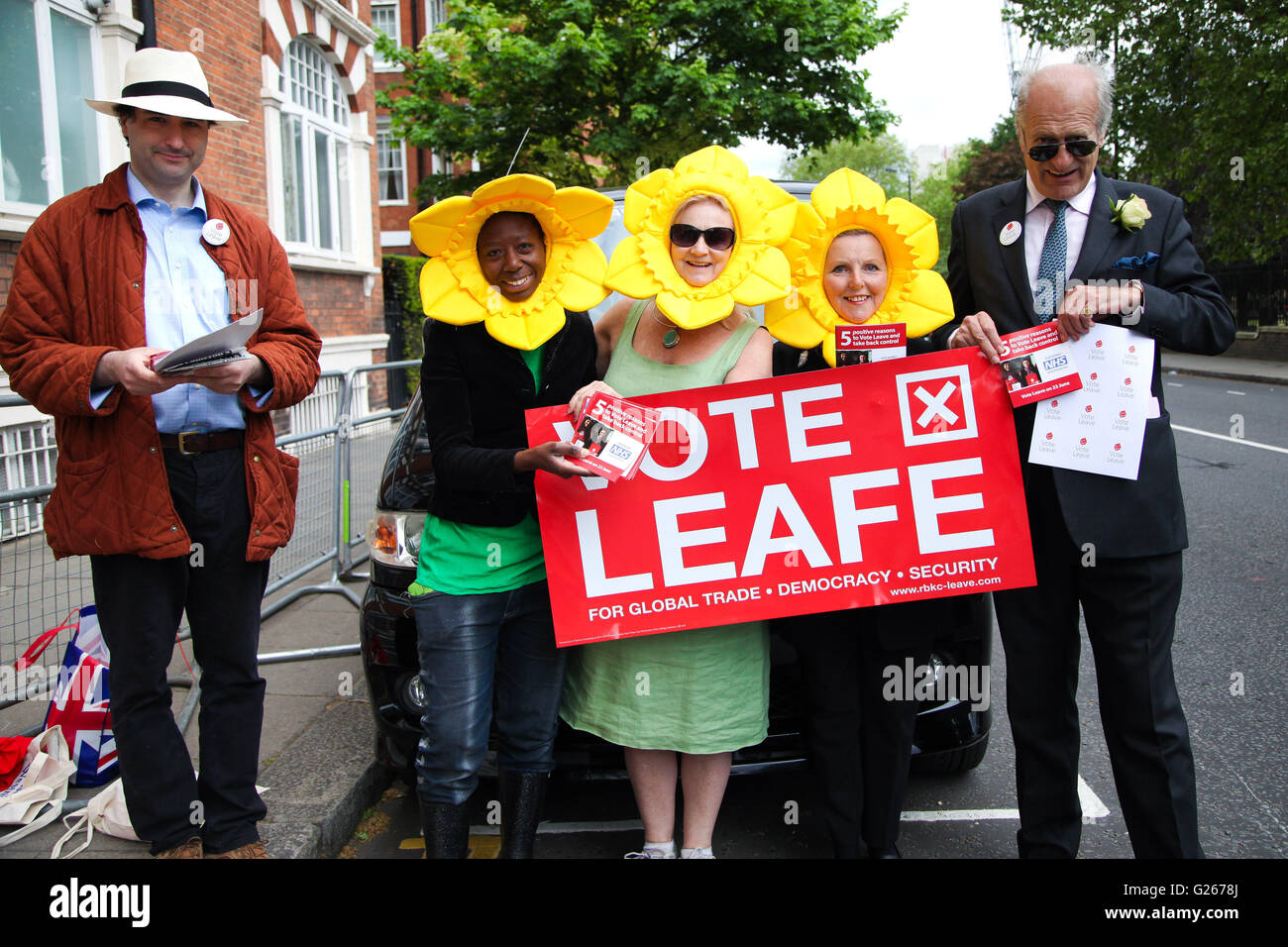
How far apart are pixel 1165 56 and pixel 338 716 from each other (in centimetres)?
2181

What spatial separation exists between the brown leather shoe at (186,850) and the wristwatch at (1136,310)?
2.92 metres

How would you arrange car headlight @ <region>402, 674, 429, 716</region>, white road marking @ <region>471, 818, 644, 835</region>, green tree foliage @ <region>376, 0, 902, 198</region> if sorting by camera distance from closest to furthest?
car headlight @ <region>402, 674, 429, 716</region>
white road marking @ <region>471, 818, 644, 835</region>
green tree foliage @ <region>376, 0, 902, 198</region>

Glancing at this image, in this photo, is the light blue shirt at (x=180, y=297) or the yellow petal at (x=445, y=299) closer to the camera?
the yellow petal at (x=445, y=299)

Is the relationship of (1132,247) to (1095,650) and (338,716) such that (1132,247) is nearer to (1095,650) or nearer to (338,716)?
(1095,650)

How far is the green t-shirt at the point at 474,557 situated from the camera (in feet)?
8.39

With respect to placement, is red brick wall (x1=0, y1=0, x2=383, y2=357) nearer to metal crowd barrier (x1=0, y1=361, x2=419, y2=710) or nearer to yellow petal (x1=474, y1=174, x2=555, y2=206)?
metal crowd barrier (x1=0, y1=361, x2=419, y2=710)

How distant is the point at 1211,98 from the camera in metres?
18.2

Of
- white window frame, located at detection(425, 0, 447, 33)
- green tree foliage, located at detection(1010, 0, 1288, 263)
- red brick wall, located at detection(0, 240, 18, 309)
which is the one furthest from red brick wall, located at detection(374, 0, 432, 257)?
red brick wall, located at detection(0, 240, 18, 309)

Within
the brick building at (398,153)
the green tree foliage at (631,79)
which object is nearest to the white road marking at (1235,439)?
the green tree foliage at (631,79)

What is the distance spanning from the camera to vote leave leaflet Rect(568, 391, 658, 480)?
2.35 m

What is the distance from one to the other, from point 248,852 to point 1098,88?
10.2 feet

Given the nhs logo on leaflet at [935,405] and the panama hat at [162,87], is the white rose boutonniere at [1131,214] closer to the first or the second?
the nhs logo on leaflet at [935,405]

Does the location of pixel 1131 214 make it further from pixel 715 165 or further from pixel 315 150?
pixel 315 150

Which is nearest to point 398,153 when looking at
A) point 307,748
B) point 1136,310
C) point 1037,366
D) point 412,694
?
point 307,748
